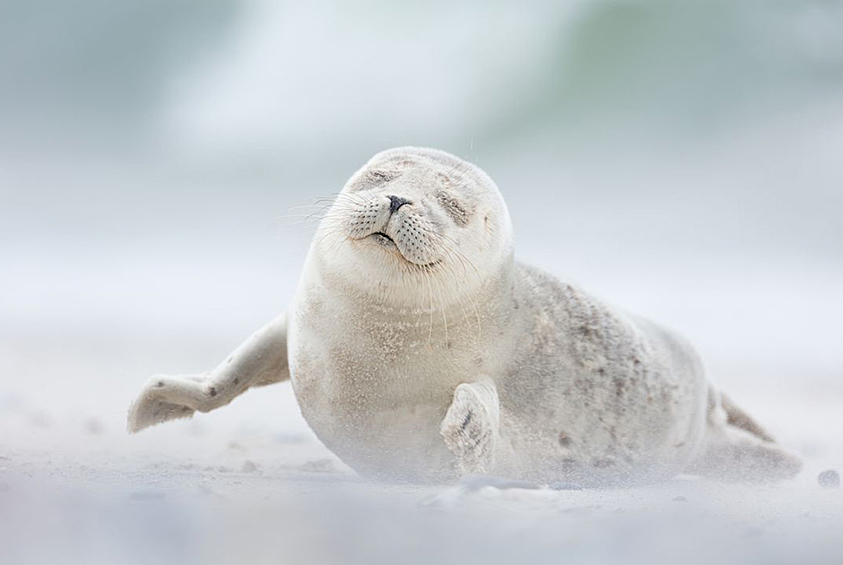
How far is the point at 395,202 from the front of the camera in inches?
84.6

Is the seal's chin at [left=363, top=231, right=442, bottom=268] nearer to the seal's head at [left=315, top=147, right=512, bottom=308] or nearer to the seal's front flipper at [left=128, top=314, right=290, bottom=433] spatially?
the seal's head at [left=315, top=147, right=512, bottom=308]

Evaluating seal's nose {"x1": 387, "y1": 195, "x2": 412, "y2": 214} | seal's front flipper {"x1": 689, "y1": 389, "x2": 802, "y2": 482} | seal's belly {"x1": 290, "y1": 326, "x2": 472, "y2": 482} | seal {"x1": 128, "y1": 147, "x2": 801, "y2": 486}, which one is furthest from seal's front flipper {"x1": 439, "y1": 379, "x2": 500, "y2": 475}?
seal's front flipper {"x1": 689, "y1": 389, "x2": 802, "y2": 482}

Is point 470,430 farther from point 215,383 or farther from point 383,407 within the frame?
point 215,383

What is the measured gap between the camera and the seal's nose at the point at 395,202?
2133mm

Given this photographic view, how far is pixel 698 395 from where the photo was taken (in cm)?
286

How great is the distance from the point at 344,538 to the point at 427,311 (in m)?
0.94

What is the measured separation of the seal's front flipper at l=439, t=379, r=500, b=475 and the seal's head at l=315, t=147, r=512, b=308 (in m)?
0.27

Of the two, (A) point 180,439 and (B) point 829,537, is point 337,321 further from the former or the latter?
(B) point 829,537

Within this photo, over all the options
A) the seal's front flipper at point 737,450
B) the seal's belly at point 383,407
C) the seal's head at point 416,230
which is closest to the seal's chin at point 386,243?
the seal's head at point 416,230

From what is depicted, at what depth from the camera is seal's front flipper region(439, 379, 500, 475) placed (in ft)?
6.73

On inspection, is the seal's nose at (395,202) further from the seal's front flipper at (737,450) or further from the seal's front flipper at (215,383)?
the seal's front flipper at (737,450)

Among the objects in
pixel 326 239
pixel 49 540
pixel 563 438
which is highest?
pixel 326 239

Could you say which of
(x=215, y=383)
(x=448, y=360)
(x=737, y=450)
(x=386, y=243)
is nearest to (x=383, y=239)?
(x=386, y=243)

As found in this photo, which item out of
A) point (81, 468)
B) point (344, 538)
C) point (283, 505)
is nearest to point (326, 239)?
point (81, 468)
